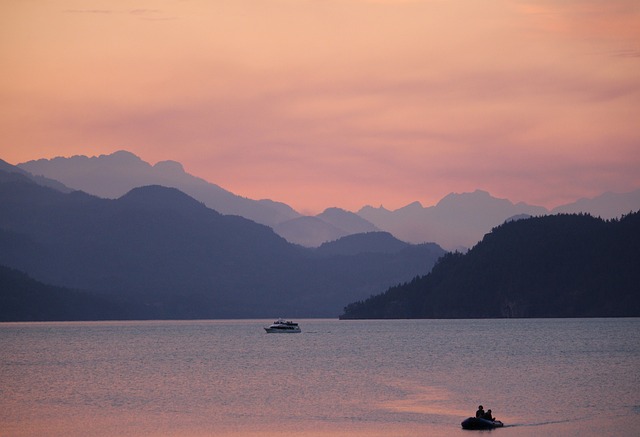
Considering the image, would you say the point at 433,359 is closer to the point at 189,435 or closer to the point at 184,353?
the point at 184,353

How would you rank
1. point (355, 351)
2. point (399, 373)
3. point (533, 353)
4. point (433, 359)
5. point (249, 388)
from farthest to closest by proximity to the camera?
point (355, 351) < point (533, 353) < point (433, 359) < point (399, 373) < point (249, 388)

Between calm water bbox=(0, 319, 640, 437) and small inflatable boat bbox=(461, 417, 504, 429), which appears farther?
calm water bbox=(0, 319, 640, 437)

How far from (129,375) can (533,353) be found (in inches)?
2979

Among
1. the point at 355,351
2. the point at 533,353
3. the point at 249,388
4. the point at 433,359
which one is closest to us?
the point at 249,388

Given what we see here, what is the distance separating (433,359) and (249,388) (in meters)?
53.7

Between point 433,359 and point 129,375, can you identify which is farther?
point 433,359

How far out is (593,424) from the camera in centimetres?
8788

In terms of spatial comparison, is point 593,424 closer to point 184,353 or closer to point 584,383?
point 584,383

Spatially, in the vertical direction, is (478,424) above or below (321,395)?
below

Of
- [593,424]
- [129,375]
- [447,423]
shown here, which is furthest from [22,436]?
[129,375]

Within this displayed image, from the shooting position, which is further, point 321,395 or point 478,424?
point 321,395

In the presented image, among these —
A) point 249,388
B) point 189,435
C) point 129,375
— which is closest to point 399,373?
point 249,388

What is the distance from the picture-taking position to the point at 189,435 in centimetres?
8344

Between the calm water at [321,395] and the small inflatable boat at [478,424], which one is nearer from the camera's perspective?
the small inflatable boat at [478,424]
